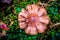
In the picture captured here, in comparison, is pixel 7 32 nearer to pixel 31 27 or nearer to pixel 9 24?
pixel 9 24

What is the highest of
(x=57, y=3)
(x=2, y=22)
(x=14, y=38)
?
(x=57, y=3)

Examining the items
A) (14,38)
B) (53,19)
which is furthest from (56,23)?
(14,38)

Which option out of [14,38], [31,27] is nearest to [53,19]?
[31,27]

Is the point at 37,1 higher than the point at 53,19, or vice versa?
the point at 37,1

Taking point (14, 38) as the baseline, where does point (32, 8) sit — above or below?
above

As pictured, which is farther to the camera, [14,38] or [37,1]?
[37,1]

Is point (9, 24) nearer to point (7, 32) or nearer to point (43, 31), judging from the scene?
point (7, 32)
